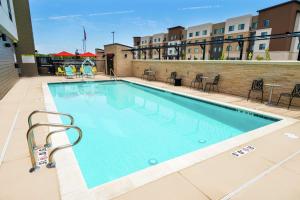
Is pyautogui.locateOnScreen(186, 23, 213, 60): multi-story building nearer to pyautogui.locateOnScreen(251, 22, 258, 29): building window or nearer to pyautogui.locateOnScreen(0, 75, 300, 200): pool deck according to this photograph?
pyautogui.locateOnScreen(251, 22, 258, 29): building window

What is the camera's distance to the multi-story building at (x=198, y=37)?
42.7 metres

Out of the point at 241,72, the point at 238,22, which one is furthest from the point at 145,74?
the point at 238,22

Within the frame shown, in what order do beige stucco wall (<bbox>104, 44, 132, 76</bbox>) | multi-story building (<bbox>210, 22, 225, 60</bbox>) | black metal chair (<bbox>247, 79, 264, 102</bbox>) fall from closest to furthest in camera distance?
black metal chair (<bbox>247, 79, 264, 102</bbox>), beige stucco wall (<bbox>104, 44, 132, 76</bbox>), multi-story building (<bbox>210, 22, 225, 60</bbox>)

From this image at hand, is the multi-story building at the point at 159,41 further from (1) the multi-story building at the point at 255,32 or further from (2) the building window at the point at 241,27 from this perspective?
(2) the building window at the point at 241,27

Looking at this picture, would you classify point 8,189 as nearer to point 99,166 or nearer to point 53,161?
point 53,161

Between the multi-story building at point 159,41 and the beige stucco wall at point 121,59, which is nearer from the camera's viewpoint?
the beige stucco wall at point 121,59

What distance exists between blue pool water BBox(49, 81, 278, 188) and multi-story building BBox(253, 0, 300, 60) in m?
30.9

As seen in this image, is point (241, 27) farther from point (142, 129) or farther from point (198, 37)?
point (142, 129)

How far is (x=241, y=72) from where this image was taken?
26.7 ft

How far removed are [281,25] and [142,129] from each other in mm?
35676

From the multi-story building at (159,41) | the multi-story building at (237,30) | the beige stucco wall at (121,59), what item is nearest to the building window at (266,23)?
the multi-story building at (237,30)

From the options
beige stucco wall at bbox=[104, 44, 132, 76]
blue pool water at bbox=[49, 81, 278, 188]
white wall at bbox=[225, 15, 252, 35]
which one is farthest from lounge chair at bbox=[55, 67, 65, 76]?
white wall at bbox=[225, 15, 252, 35]

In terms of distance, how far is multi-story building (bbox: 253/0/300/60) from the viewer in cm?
2836

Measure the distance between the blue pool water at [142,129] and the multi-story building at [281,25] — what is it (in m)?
30.9
